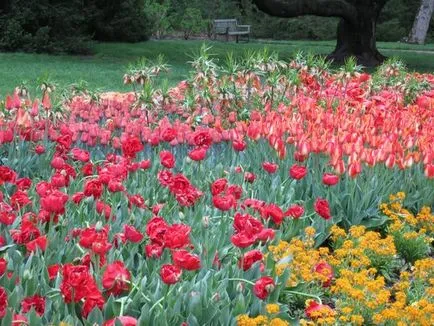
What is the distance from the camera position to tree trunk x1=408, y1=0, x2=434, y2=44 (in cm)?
3525

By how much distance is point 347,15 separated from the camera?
2091 cm

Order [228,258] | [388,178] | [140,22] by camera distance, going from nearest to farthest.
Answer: [228,258]
[388,178]
[140,22]

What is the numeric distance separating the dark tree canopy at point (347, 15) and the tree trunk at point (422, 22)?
14.2 meters

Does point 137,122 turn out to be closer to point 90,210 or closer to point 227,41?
point 90,210

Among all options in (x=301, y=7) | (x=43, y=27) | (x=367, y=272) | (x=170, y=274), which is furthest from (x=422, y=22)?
(x=170, y=274)

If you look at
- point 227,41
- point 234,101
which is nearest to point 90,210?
point 234,101

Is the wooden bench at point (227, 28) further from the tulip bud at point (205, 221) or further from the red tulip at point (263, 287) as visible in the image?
the red tulip at point (263, 287)

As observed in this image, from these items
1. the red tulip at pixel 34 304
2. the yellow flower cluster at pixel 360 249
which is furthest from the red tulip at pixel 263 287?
the yellow flower cluster at pixel 360 249

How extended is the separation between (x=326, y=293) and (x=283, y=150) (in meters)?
1.59

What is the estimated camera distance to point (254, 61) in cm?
805

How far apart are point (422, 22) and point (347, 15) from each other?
15817 mm

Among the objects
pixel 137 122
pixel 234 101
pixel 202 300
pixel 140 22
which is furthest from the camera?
pixel 140 22

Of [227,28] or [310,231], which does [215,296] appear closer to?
[310,231]

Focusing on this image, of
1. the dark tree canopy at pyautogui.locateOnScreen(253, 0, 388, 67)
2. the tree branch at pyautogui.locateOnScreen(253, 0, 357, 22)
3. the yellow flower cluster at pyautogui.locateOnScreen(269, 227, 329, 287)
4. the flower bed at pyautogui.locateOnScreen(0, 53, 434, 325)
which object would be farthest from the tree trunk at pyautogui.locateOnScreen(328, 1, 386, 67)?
the yellow flower cluster at pyautogui.locateOnScreen(269, 227, 329, 287)
